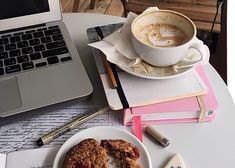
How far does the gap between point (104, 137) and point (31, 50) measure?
228mm

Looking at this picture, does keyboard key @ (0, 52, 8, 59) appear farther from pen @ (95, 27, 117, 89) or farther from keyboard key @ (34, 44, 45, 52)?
pen @ (95, 27, 117, 89)

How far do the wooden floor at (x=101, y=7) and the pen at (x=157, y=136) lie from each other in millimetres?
1404

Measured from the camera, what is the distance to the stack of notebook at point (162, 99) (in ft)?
1.68

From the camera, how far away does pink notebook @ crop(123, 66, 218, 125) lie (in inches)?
20.1

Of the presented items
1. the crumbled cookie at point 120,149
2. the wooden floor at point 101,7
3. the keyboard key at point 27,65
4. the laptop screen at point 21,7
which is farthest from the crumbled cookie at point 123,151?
the wooden floor at point 101,7

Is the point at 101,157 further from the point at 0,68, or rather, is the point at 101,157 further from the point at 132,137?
the point at 0,68

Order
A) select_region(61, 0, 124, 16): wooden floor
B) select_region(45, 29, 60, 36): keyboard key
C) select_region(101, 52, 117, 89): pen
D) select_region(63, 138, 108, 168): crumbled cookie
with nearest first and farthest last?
select_region(63, 138, 108, 168): crumbled cookie
select_region(101, 52, 117, 89): pen
select_region(45, 29, 60, 36): keyboard key
select_region(61, 0, 124, 16): wooden floor

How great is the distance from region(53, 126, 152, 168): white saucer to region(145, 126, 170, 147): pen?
Answer: 33 mm

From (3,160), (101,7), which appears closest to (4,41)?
(3,160)

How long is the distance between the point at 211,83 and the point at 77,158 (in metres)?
0.29

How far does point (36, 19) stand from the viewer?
0.64 metres

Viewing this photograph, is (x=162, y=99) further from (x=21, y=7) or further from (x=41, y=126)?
(x=21, y=7)

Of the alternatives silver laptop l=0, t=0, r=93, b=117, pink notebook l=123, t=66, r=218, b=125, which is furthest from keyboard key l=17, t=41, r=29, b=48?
pink notebook l=123, t=66, r=218, b=125

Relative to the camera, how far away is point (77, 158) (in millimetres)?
437
